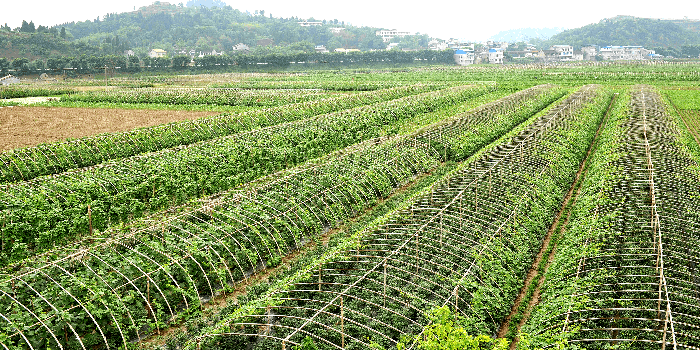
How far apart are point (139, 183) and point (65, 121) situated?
25240 millimetres

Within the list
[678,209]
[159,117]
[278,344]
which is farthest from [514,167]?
[159,117]

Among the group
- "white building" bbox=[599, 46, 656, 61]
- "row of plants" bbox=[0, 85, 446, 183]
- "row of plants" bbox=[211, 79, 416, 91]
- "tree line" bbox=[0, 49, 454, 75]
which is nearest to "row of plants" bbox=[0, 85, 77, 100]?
"row of plants" bbox=[211, 79, 416, 91]

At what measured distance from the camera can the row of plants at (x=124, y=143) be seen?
23688 mm

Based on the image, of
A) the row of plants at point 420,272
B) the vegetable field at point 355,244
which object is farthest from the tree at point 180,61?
the row of plants at point 420,272

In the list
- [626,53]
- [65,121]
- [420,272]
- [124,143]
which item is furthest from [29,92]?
[626,53]

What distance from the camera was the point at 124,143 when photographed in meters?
27.8

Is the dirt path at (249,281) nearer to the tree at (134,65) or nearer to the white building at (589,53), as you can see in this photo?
the tree at (134,65)

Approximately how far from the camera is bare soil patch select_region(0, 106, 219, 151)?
1318 inches

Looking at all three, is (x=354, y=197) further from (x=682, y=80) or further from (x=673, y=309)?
(x=682, y=80)

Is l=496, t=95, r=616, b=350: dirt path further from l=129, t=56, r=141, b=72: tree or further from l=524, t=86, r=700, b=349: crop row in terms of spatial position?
l=129, t=56, r=141, b=72: tree

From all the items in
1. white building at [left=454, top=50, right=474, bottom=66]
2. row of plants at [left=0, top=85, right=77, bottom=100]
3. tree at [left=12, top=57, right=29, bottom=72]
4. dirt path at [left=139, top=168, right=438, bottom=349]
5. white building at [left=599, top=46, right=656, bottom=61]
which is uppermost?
white building at [left=599, top=46, right=656, bottom=61]

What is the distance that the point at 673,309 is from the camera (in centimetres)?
1124

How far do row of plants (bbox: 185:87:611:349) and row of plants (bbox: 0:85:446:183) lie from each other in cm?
1627

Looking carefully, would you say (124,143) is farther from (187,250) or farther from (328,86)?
(328,86)
